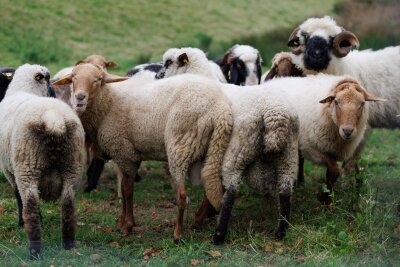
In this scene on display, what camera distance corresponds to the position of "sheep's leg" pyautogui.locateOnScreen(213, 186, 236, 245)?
6262mm

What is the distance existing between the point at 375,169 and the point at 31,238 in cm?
580

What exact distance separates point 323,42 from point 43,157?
427 centimetres

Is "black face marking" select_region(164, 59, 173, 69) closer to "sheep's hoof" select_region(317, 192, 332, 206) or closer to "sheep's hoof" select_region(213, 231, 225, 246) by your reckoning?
"sheep's hoof" select_region(317, 192, 332, 206)

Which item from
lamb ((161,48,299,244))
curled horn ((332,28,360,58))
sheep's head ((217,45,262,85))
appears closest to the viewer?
lamb ((161,48,299,244))

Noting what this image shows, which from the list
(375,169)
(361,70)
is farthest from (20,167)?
(375,169)

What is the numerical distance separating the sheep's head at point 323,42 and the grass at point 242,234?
1676mm

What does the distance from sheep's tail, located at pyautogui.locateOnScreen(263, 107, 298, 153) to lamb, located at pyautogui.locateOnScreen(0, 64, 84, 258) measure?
5.88ft

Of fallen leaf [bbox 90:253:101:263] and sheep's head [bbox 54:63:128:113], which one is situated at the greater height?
sheep's head [bbox 54:63:128:113]

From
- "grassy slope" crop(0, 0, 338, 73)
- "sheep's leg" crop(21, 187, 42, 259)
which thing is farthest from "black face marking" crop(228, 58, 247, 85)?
"grassy slope" crop(0, 0, 338, 73)

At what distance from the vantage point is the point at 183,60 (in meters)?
7.93

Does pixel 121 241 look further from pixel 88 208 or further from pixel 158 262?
pixel 88 208

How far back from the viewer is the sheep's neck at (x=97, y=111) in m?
6.90

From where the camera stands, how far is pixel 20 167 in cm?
578

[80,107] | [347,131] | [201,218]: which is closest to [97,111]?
[80,107]
